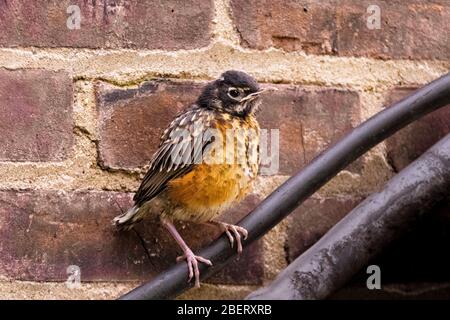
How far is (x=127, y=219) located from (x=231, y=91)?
26cm

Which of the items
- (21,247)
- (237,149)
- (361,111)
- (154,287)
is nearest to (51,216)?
(21,247)

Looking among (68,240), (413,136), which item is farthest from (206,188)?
(413,136)

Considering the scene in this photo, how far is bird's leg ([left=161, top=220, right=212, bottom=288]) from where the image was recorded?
104cm

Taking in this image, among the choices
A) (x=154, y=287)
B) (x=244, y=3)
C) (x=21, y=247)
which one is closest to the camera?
(x=154, y=287)

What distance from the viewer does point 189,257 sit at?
1.10 meters

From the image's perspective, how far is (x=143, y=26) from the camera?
4.01 feet

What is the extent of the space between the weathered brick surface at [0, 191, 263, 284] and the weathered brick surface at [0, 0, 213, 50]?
0.22 m

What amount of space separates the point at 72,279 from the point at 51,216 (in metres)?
0.09

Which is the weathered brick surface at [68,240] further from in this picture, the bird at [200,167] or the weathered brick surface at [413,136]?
the weathered brick surface at [413,136]

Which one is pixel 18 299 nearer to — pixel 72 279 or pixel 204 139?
pixel 72 279

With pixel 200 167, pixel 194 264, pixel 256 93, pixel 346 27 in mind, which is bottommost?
pixel 194 264

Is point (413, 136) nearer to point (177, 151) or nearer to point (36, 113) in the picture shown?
point (177, 151)

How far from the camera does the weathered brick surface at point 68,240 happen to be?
3.71ft

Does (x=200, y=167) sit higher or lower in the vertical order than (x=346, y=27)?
lower
